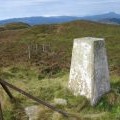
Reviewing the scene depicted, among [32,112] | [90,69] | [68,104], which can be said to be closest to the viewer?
[32,112]

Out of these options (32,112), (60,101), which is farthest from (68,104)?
A: (32,112)

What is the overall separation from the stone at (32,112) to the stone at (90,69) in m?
1.65

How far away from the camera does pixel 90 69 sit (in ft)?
37.7

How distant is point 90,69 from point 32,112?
2.22m

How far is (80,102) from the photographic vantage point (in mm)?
11477

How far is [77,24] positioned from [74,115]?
56577 mm

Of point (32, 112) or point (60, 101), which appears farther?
point (60, 101)

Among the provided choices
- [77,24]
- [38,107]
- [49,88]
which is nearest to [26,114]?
[38,107]

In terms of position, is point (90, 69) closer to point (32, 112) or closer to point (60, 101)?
point (60, 101)

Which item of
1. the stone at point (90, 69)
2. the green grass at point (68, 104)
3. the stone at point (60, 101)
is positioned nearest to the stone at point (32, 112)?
the green grass at point (68, 104)

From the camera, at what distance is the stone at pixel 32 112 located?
1040cm

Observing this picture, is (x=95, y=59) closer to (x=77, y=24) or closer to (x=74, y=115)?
(x=74, y=115)

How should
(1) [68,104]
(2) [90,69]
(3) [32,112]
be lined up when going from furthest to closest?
1. (2) [90,69]
2. (1) [68,104]
3. (3) [32,112]

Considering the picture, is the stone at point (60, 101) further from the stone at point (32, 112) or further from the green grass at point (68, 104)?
the stone at point (32, 112)
